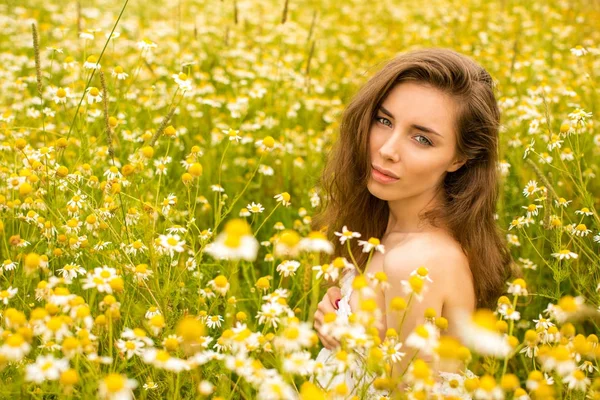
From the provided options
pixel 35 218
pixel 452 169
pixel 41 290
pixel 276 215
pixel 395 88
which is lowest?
pixel 276 215

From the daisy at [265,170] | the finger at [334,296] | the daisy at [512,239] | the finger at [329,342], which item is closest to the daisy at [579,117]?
the daisy at [512,239]

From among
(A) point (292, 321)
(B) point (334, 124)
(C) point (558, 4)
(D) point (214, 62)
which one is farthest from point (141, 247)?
(C) point (558, 4)

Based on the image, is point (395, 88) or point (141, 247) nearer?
point (141, 247)

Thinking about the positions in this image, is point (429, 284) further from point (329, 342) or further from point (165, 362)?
point (165, 362)

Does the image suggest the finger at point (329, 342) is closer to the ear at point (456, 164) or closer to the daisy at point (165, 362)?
the ear at point (456, 164)

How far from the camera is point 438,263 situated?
2.23 metres

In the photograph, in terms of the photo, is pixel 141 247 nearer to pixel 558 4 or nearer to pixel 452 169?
pixel 452 169

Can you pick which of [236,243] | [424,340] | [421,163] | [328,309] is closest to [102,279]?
[236,243]

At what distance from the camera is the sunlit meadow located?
1.61 metres

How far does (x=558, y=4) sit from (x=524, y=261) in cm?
583

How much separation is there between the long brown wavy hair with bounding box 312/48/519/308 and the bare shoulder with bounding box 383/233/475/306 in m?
0.09

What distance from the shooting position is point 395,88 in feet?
7.95

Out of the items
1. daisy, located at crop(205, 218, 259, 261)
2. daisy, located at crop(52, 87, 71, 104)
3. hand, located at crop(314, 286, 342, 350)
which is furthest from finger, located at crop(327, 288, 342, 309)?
daisy, located at crop(52, 87, 71, 104)

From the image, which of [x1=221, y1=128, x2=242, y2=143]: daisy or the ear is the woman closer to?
the ear
